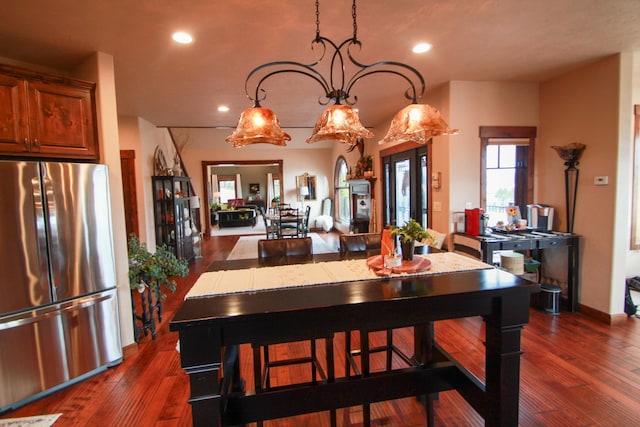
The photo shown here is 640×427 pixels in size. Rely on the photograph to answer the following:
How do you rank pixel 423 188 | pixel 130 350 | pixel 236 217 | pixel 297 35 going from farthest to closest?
pixel 236 217, pixel 423 188, pixel 130 350, pixel 297 35

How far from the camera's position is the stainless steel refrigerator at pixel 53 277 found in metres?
2.10

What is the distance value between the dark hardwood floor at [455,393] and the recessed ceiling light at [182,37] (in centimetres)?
267

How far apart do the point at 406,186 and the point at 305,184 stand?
555 centimetres

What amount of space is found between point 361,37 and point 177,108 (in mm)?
3045

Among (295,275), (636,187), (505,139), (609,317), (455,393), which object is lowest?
(455,393)

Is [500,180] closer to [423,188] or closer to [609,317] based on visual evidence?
[423,188]

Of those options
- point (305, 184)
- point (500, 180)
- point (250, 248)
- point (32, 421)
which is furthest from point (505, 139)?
point (305, 184)

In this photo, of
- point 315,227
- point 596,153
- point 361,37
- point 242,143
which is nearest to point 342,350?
point 242,143

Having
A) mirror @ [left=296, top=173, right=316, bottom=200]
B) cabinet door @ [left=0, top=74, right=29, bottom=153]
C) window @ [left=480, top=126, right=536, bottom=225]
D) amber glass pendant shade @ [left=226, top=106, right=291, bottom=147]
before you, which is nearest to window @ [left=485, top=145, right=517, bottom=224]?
window @ [left=480, top=126, right=536, bottom=225]

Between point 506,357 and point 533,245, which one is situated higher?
point 533,245

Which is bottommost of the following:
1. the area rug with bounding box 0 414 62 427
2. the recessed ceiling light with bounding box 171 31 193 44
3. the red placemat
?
the area rug with bounding box 0 414 62 427

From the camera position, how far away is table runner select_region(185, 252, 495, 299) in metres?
1.73

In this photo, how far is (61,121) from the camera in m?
2.41

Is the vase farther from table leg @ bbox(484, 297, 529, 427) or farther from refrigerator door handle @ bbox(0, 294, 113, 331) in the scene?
refrigerator door handle @ bbox(0, 294, 113, 331)
